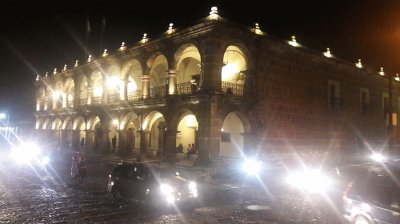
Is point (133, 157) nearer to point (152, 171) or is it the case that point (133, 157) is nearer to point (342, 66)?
point (152, 171)

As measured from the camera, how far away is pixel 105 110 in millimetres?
31484

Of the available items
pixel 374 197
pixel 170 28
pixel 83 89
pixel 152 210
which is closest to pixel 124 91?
pixel 170 28

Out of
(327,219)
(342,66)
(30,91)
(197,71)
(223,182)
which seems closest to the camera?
(327,219)

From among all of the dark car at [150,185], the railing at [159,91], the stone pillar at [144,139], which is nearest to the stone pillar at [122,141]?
the stone pillar at [144,139]

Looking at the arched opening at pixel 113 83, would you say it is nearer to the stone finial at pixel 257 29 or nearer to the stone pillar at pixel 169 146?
the stone pillar at pixel 169 146

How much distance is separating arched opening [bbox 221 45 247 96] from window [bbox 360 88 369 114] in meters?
13.9

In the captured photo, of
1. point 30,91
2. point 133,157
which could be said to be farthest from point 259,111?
point 30,91

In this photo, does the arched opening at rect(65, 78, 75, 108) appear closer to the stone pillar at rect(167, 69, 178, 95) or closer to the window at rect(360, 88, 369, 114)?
the stone pillar at rect(167, 69, 178, 95)

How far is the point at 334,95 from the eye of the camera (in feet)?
99.6

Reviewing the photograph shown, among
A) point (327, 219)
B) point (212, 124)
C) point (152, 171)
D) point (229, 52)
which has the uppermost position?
point (229, 52)

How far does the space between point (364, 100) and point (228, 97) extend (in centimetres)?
1717

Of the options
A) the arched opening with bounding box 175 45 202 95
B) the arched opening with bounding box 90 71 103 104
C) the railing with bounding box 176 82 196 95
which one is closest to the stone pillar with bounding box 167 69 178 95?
the railing with bounding box 176 82 196 95

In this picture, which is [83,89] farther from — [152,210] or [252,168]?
[152,210]

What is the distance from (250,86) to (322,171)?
7.13 metres
